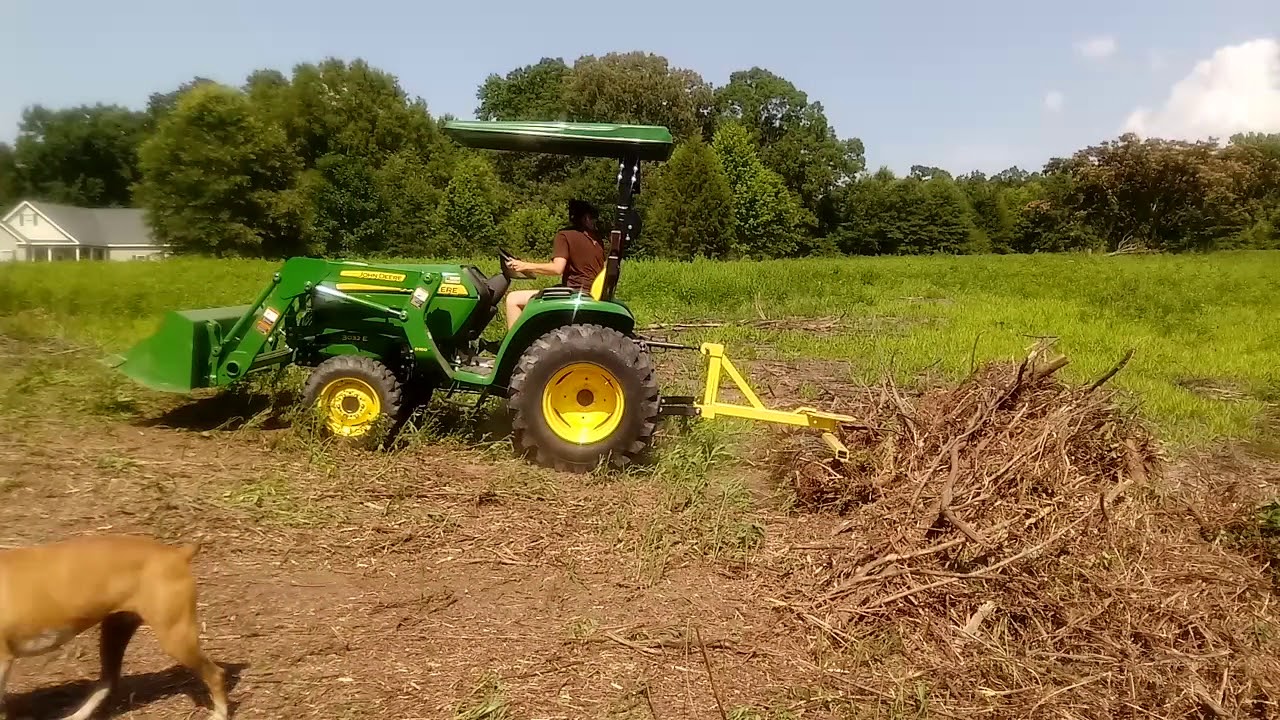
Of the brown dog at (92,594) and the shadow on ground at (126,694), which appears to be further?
the shadow on ground at (126,694)

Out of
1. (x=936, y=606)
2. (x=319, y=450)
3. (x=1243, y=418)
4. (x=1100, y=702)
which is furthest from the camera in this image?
(x=1243, y=418)

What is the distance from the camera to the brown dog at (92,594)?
2826mm

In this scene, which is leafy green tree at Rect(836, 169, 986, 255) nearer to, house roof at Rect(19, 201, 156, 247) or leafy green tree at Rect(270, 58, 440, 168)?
leafy green tree at Rect(270, 58, 440, 168)

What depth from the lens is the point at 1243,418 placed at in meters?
8.64

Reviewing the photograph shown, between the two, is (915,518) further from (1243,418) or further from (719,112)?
(719,112)

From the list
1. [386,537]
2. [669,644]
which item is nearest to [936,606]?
[669,644]

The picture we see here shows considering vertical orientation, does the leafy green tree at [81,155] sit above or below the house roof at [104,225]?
above

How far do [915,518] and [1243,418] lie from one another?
5.47 metres

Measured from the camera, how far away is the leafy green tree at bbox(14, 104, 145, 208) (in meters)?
25.6

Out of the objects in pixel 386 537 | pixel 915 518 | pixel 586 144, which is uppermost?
pixel 586 144

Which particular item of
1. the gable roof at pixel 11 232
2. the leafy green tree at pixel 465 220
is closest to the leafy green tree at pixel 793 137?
the leafy green tree at pixel 465 220

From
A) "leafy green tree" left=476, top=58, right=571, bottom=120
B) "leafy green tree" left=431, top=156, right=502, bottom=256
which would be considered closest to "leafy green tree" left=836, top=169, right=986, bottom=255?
"leafy green tree" left=476, top=58, right=571, bottom=120

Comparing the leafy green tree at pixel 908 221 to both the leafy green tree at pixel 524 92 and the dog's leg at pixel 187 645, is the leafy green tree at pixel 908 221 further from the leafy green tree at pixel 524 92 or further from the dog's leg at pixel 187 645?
the dog's leg at pixel 187 645

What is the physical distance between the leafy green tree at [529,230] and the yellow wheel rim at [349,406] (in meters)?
26.1
